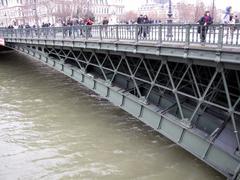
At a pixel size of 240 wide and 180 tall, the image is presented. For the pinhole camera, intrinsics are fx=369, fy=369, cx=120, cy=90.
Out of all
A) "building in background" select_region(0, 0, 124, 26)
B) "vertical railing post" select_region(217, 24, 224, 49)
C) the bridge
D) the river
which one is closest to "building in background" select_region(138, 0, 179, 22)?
"building in background" select_region(0, 0, 124, 26)

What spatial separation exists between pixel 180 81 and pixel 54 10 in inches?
3438

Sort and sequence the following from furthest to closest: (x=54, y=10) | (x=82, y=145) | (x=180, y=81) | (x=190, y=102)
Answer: (x=54, y=10)
(x=82, y=145)
(x=190, y=102)
(x=180, y=81)

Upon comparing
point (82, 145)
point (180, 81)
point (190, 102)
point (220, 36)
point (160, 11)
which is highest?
point (160, 11)

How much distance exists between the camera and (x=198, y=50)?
38.8 feet

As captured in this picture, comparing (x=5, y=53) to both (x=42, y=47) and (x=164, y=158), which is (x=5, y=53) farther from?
(x=164, y=158)

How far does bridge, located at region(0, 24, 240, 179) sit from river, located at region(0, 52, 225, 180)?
1566 mm

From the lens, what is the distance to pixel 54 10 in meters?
95.5

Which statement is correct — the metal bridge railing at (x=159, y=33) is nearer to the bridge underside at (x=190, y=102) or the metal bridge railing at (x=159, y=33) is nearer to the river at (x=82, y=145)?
the bridge underside at (x=190, y=102)

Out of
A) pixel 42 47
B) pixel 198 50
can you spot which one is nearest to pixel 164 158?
pixel 198 50

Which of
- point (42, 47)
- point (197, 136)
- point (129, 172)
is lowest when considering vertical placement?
point (129, 172)

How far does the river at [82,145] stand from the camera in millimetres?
14234

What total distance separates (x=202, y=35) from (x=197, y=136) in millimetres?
3402

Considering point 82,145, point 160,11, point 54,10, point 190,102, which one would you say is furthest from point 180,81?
point 160,11

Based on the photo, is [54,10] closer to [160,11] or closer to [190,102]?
[160,11]
